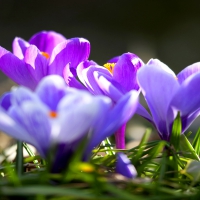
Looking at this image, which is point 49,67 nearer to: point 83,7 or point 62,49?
point 62,49

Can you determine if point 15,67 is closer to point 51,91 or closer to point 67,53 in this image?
point 67,53

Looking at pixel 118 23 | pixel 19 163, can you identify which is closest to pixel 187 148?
pixel 19 163

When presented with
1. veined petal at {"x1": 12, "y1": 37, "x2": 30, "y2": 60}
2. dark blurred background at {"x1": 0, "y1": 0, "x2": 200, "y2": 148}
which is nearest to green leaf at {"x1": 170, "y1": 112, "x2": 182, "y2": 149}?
veined petal at {"x1": 12, "y1": 37, "x2": 30, "y2": 60}

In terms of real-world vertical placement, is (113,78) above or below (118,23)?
below

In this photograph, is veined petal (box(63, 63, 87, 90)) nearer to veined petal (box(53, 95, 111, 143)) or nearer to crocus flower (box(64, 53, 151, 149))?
crocus flower (box(64, 53, 151, 149))

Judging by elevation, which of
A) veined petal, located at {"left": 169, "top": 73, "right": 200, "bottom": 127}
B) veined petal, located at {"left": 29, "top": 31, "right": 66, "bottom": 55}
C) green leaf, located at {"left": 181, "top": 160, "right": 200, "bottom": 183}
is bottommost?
green leaf, located at {"left": 181, "top": 160, "right": 200, "bottom": 183}

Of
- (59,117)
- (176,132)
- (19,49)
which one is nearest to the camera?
(59,117)
